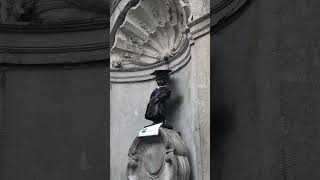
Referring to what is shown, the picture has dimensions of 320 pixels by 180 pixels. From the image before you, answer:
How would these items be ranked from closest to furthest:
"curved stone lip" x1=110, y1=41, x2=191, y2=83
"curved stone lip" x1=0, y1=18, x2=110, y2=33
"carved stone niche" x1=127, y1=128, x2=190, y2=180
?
"carved stone niche" x1=127, y1=128, x2=190, y2=180 < "curved stone lip" x1=110, y1=41, x2=191, y2=83 < "curved stone lip" x1=0, y1=18, x2=110, y2=33

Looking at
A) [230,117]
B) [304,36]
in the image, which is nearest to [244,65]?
[230,117]

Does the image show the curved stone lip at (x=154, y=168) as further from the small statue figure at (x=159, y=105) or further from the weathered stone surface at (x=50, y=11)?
the weathered stone surface at (x=50, y=11)

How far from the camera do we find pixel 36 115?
10.9 metres

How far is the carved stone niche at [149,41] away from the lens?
916 centimetres

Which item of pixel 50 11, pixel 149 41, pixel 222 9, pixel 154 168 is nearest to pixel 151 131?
pixel 154 168

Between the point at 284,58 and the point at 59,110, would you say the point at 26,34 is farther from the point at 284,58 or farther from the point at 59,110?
the point at 284,58

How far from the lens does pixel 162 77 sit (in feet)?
29.8

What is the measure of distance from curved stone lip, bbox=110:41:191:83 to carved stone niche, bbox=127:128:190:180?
921 mm

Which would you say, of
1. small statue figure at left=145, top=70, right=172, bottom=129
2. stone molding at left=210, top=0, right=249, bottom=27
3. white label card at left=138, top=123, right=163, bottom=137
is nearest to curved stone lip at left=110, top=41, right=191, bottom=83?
small statue figure at left=145, top=70, right=172, bottom=129

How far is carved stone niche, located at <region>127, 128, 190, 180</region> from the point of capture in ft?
28.0

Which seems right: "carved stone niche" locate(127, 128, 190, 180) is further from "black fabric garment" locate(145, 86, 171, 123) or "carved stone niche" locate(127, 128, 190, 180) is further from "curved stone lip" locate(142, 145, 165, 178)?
"black fabric garment" locate(145, 86, 171, 123)

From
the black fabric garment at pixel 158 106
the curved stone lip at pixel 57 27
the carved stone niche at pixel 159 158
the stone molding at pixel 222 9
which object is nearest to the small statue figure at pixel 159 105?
the black fabric garment at pixel 158 106

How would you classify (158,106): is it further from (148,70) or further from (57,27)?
(57,27)

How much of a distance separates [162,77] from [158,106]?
0.43 m
